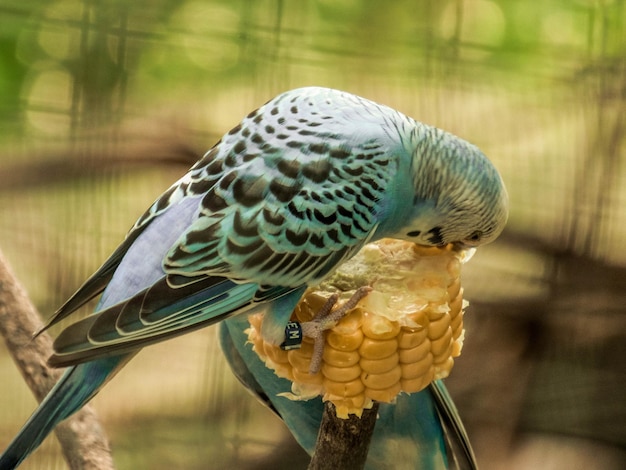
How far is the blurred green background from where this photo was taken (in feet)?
7.36

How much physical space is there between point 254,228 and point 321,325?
190mm

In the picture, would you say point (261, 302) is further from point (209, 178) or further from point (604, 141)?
point (604, 141)

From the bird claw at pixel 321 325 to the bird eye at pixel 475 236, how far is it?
10.2 inches

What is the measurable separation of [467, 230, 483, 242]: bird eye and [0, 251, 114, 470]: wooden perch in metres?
0.86

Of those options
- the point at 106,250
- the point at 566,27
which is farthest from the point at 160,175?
the point at 566,27

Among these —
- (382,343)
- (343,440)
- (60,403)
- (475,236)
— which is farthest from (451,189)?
(60,403)

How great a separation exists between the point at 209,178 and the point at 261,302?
23 centimetres

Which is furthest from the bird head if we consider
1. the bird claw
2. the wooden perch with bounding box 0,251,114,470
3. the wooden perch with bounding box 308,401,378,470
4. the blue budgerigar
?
the wooden perch with bounding box 0,251,114,470

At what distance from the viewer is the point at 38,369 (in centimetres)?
160

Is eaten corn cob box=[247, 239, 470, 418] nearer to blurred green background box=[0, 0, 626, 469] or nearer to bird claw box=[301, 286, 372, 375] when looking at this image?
bird claw box=[301, 286, 372, 375]

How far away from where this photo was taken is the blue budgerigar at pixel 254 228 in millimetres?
1228

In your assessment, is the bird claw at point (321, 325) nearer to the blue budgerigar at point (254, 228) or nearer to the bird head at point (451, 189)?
the blue budgerigar at point (254, 228)

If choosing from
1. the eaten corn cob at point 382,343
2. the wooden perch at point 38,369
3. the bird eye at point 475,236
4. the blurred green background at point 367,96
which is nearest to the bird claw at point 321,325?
the eaten corn cob at point 382,343

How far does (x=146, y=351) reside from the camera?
2.41 m
